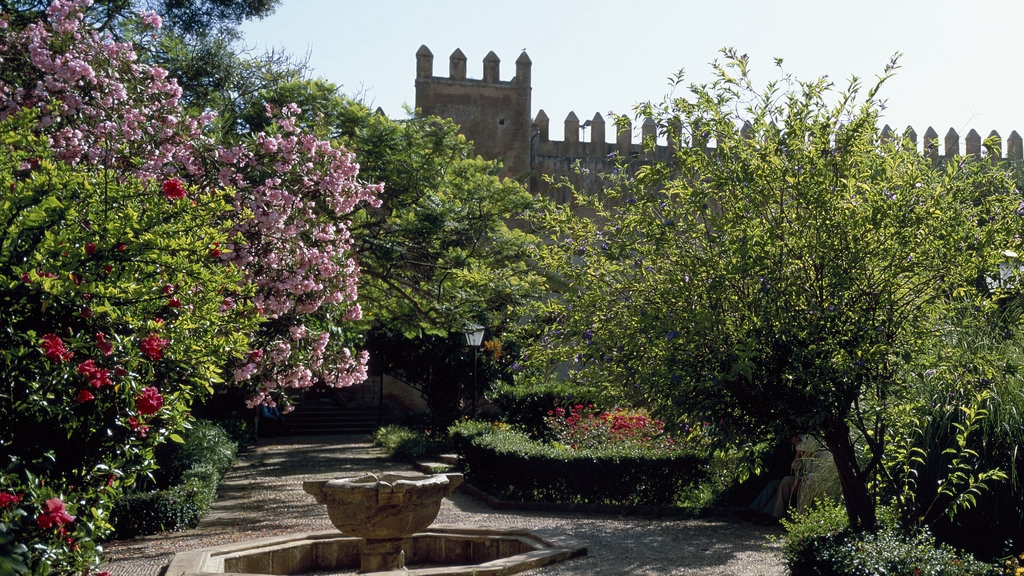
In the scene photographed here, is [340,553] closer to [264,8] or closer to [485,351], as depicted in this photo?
[264,8]

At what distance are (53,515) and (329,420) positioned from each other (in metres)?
21.6

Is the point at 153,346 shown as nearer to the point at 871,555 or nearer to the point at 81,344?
the point at 81,344

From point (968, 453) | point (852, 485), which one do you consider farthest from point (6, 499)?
point (968, 453)

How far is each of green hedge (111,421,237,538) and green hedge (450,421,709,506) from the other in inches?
149

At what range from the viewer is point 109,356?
4.04 metres

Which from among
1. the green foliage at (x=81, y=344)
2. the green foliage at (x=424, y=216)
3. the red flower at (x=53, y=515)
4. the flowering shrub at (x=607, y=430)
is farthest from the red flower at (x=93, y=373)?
the flowering shrub at (x=607, y=430)

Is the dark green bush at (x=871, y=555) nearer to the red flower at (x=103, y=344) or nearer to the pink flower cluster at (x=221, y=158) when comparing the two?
the red flower at (x=103, y=344)

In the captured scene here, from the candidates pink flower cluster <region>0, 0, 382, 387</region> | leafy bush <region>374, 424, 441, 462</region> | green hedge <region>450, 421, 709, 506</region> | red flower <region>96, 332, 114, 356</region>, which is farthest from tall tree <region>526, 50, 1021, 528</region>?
leafy bush <region>374, 424, 441, 462</region>

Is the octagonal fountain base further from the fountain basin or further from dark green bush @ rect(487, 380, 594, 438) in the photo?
dark green bush @ rect(487, 380, 594, 438)

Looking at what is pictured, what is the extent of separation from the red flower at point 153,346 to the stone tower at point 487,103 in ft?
65.2

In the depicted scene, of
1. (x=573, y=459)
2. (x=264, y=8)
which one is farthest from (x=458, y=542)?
(x=264, y=8)

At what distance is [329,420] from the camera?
24547 millimetres

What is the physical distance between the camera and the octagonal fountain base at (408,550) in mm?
7883

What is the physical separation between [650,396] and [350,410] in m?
20.1
